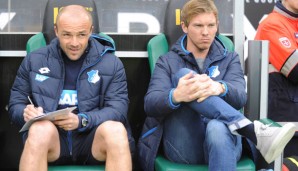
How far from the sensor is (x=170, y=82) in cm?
325

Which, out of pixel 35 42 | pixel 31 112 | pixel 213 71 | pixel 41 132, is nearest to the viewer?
pixel 41 132

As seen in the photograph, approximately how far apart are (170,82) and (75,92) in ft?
1.62

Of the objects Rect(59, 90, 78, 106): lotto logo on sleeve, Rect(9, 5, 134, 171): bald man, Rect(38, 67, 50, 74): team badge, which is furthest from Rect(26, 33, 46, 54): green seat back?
Rect(59, 90, 78, 106): lotto logo on sleeve

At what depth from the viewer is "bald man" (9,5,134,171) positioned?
9.80 feet

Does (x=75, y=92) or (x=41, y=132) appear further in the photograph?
(x=75, y=92)

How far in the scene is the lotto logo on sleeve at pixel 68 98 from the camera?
3191 mm

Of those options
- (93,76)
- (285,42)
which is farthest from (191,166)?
(285,42)

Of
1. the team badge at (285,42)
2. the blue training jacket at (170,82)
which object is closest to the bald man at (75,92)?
→ the blue training jacket at (170,82)

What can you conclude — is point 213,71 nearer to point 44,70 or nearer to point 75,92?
point 75,92

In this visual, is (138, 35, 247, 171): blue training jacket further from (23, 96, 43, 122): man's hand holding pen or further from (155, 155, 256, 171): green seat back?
(23, 96, 43, 122): man's hand holding pen

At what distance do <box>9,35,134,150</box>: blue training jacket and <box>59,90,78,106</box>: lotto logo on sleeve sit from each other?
3cm

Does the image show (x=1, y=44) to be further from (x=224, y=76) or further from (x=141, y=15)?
(x=224, y=76)

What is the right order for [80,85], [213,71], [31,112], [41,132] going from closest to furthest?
1. [41,132]
2. [31,112]
3. [80,85]
4. [213,71]

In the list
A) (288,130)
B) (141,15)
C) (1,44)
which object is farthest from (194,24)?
(1,44)
